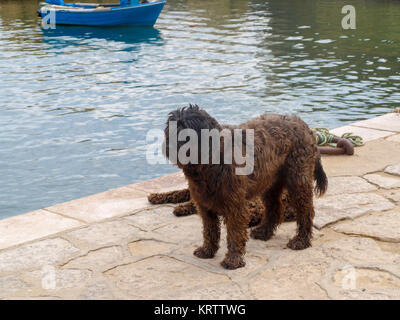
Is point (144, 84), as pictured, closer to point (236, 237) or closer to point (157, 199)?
point (157, 199)

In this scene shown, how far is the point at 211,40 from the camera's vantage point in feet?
73.6

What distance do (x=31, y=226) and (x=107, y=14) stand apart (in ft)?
73.6

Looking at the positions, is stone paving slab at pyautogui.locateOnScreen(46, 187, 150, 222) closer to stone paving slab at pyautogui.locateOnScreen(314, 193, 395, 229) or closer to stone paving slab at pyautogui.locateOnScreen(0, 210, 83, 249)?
stone paving slab at pyautogui.locateOnScreen(0, 210, 83, 249)

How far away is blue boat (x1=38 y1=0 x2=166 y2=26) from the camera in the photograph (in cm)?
2577

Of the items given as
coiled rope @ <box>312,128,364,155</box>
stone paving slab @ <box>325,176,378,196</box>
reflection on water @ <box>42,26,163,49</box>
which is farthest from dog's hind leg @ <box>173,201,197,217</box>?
reflection on water @ <box>42,26,163,49</box>

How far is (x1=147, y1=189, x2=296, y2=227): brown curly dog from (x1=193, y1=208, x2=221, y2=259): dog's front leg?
1.54 feet

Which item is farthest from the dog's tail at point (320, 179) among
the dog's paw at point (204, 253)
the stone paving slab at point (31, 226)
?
the stone paving slab at point (31, 226)

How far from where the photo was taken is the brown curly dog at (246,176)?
364 cm

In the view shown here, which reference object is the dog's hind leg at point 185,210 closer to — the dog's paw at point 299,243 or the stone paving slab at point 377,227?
the dog's paw at point 299,243

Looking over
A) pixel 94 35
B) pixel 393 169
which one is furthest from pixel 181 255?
pixel 94 35

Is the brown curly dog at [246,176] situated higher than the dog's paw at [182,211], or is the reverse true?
the brown curly dog at [246,176]

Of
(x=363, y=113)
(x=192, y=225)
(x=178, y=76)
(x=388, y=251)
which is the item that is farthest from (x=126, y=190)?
(x=178, y=76)

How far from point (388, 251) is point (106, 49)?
18.3 metres

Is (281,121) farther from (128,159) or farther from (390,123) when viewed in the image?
(128,159)
